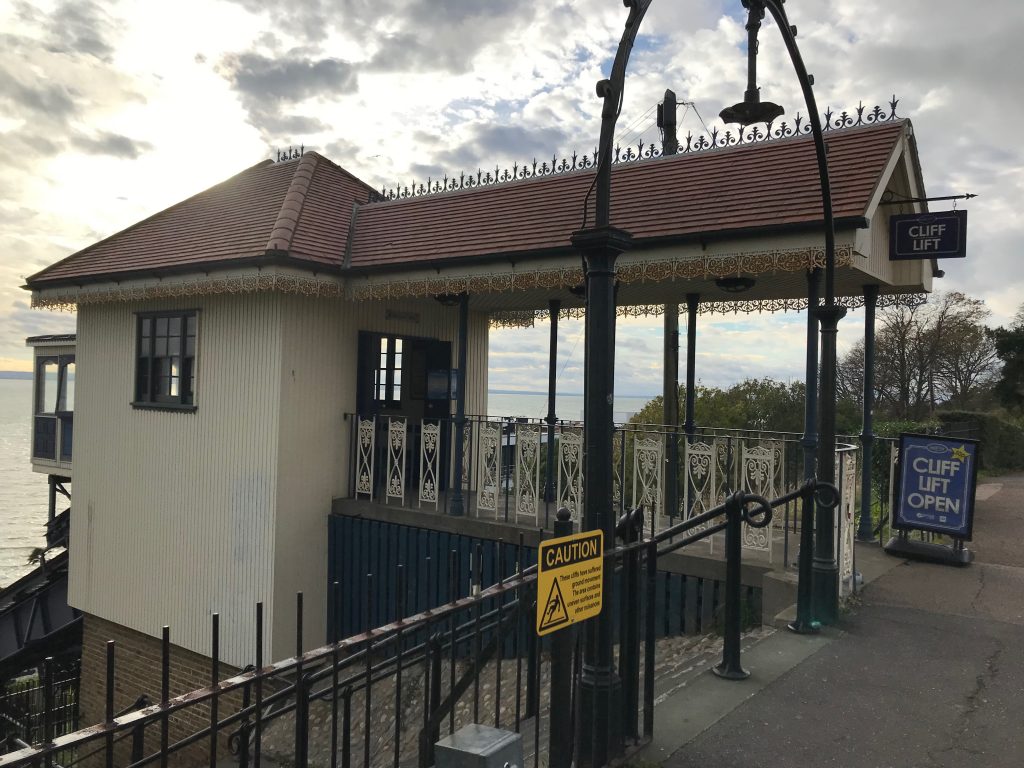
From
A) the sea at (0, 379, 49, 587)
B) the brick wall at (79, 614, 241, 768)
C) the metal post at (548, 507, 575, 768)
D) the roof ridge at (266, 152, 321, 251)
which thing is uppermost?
the roof ridge at (266, 152, 321, 251)

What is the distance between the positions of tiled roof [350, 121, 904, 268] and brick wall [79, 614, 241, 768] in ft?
20.2

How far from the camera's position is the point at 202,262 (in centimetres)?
996

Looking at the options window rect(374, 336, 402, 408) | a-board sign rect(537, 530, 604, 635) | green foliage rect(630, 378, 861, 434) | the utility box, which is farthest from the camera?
green foliage rect(630, 378, 861, 434)

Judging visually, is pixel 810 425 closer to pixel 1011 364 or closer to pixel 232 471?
pixel 232 471

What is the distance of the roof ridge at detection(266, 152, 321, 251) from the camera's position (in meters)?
9.72

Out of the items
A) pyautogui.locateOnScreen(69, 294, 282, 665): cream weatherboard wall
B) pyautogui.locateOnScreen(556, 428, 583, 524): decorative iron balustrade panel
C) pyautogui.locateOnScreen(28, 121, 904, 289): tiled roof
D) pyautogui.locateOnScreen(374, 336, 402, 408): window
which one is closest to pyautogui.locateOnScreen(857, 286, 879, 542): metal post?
pyautogui.locateOnScreen(28, 121, 904, 289): tiled roof

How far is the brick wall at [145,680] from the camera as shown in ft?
35.0

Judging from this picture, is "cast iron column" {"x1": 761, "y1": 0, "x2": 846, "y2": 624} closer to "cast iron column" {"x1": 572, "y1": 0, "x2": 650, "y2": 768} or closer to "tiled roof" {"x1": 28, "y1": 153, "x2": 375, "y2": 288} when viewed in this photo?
"cast iron column" {"x1": 572, "y1": 0, "x2": 650, "y2": 768}

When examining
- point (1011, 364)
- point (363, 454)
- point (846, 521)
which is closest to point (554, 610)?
point (846, 521)

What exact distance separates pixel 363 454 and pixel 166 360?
329cm

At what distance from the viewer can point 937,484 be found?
8.28 meters

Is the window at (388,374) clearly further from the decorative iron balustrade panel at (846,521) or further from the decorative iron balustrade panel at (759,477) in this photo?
the decorative iron balustrade panel at (846,521)

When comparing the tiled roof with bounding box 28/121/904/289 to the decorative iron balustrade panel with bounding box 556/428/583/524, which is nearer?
the tiled roof with bounding box 28/121/904/289

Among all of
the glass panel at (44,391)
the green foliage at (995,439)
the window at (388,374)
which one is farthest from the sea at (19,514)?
the green foliage at (995,439)
